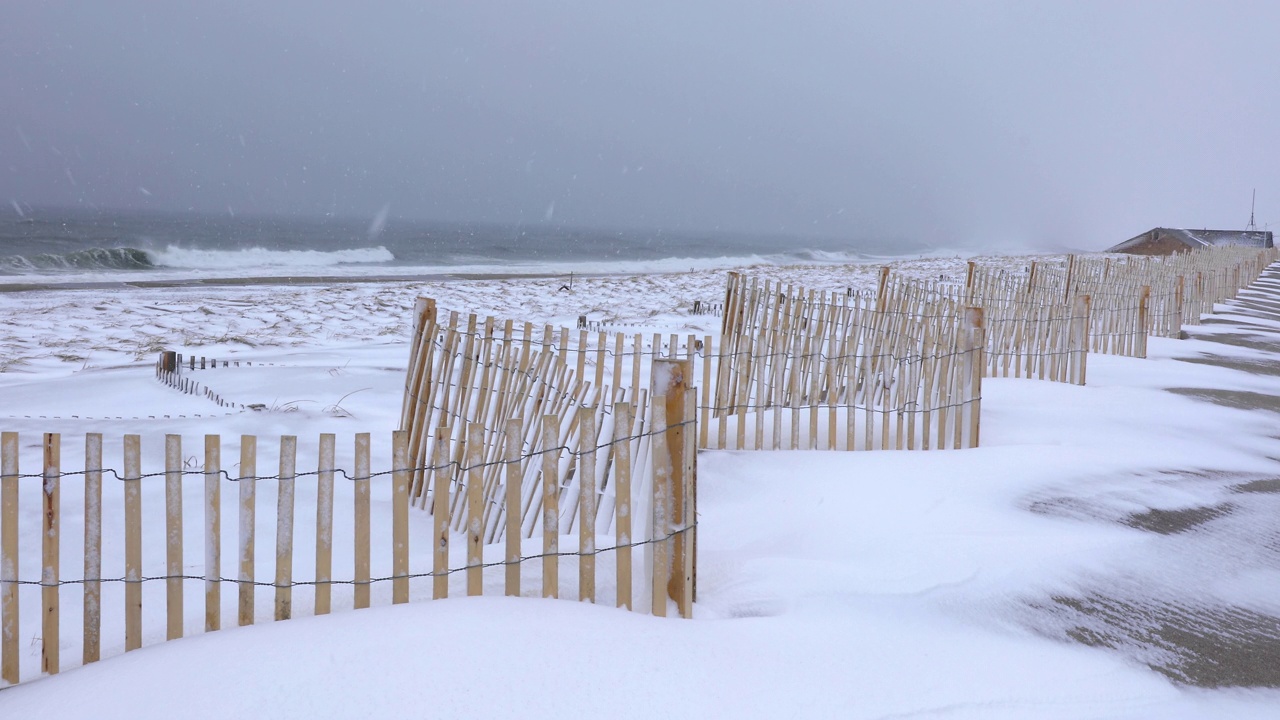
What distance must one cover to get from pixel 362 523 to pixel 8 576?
110cm

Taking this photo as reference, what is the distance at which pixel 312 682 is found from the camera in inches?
90.6

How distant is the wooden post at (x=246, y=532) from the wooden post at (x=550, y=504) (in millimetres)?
890

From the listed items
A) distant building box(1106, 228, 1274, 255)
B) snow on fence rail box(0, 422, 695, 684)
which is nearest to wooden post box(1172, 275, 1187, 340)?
snow on fence rail box(0, 422, 695, 684)

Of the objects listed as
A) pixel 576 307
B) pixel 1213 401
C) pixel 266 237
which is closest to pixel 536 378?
pixel 1213 401

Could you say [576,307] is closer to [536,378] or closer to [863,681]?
[536,378]

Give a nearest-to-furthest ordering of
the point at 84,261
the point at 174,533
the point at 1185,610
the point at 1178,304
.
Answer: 1. the point at 174,533
2. the point at 1185,610
3. the point at 1178,304
4. the point at 84,261

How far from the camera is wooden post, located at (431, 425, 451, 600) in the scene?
282cm

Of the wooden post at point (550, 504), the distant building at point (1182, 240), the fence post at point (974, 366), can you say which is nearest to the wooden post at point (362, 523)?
the wooden post at point (550, 504)

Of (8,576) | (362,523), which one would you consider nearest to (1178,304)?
(362,523)

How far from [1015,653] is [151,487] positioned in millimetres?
4213

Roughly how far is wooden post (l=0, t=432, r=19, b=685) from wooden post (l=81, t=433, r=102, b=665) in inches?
7.5

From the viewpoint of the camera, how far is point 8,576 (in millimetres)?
2750

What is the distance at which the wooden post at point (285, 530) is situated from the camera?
2.70 metres

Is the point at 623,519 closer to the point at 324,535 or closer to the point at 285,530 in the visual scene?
the point at 324,535
